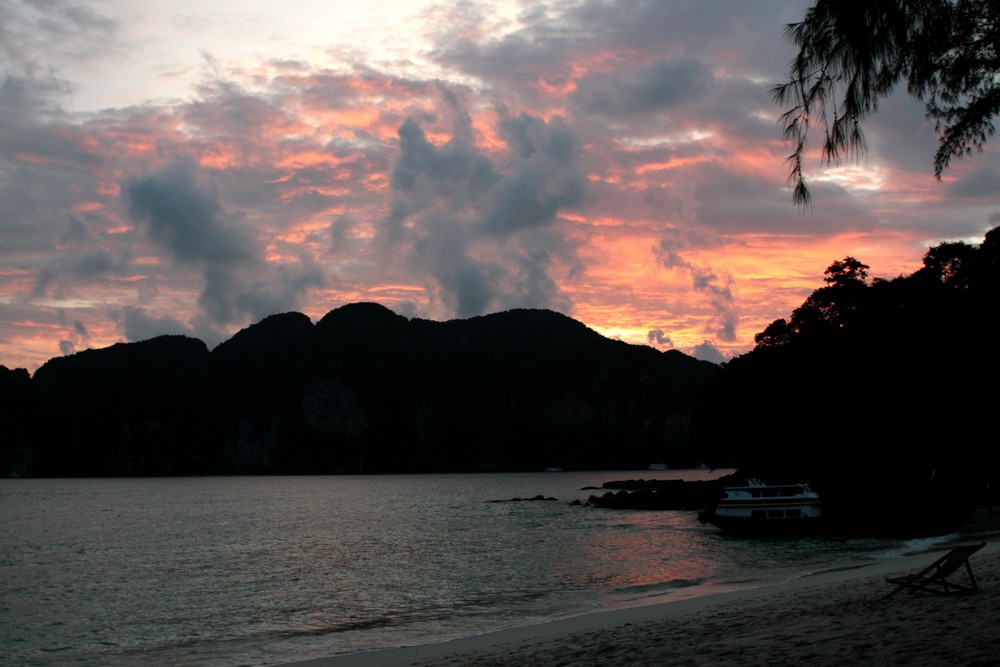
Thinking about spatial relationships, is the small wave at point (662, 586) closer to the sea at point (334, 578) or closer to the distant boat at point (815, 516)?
the sea at point (334, 578)

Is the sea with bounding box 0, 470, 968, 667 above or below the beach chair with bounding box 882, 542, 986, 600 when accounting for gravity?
below

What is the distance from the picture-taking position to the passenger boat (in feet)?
148

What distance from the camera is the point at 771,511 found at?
151 feet

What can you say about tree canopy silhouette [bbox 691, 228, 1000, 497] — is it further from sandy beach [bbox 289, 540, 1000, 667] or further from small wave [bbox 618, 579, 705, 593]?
sandy beach [bbox 289, 540, 1000, 667]

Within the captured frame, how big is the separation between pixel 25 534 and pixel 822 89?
67.0m

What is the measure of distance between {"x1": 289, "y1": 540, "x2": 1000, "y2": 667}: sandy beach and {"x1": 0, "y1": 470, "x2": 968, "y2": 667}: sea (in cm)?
363

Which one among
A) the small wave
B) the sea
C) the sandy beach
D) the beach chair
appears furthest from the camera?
the small wave

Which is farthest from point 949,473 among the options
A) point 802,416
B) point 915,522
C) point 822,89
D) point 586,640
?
point 822,89

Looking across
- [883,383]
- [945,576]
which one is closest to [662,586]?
[945,576]

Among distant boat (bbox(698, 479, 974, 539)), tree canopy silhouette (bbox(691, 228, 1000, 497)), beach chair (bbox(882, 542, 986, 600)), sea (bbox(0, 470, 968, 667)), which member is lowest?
sea (bbox(0, 470, 968, 667))

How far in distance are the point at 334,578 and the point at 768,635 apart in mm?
24767

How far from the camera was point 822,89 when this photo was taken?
9578 mm

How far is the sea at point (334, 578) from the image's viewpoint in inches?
878

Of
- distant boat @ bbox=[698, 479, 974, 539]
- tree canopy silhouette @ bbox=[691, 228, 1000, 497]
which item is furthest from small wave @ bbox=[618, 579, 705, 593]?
tree canopy silhouette @ bbox=[691, 228, 1000, 497]
